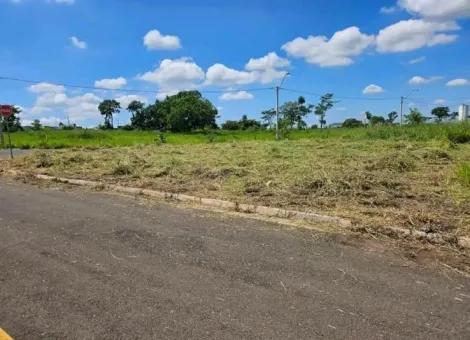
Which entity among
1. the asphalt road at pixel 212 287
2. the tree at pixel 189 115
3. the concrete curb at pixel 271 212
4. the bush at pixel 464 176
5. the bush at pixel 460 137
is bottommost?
the asphalt road at pixel 212 287

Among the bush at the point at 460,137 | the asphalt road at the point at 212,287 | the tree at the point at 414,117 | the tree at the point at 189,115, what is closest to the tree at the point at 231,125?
the tree at the point at 189,115

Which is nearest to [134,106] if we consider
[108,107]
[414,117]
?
[108,107]

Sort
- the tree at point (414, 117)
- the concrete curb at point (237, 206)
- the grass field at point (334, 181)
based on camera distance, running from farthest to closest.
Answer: the tree at point (414, 117) < the grass field at point (334, 181) < the concrete curb at point (237, 206)

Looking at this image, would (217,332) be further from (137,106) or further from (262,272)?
(137,106)

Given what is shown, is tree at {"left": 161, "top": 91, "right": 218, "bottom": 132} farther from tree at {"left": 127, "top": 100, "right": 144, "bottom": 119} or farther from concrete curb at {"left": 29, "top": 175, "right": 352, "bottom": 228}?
concrete curb at {"left": 29, "top": 175, "right": 352, "bottom": 228}

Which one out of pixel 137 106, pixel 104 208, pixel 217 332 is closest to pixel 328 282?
pixel 217 332

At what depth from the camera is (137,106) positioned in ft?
309

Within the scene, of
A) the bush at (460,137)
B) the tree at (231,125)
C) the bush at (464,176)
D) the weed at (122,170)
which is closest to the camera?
the bush at (464,176)

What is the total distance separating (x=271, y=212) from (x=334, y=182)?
182cm

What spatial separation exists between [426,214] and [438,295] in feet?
7.62

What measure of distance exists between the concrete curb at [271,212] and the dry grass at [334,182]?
21cm

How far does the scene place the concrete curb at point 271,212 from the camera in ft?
14.9

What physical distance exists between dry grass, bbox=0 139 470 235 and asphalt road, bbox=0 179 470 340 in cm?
123

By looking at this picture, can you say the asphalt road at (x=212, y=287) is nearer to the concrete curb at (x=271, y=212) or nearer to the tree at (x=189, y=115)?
the concrete curb at (x=271, y=212)
